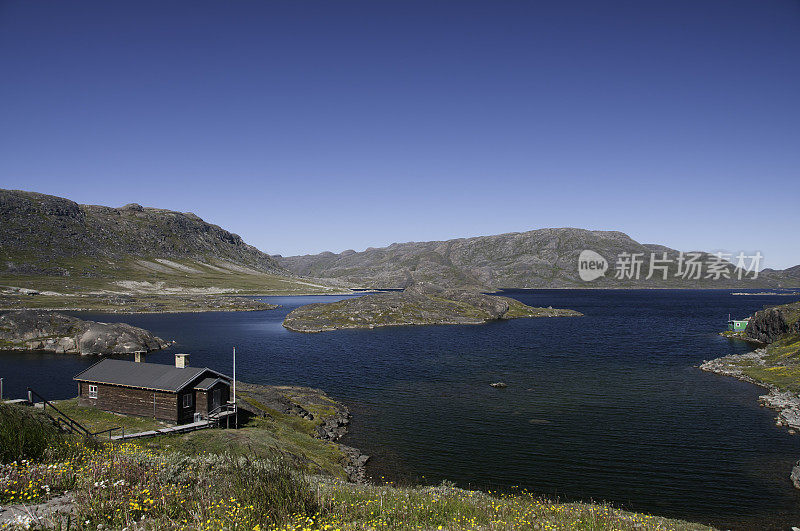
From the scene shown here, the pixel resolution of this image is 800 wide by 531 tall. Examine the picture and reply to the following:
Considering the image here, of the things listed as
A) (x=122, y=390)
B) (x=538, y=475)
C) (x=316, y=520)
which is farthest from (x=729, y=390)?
(x=122, y=390)

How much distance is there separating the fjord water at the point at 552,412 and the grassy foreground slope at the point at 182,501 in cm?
2540

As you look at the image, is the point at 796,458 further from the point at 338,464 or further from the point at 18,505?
the point at 18,505

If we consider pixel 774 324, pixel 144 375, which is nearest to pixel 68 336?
pixel 144 375

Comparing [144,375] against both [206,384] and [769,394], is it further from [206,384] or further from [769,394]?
[769,394]

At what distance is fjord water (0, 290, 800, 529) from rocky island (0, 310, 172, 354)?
7451 mm

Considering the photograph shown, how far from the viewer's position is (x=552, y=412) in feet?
198

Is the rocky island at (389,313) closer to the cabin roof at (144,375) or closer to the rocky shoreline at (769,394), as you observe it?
the rocky shoreline at (769,394)

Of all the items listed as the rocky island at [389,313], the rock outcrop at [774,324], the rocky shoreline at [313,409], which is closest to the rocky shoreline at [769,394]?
the rock outcrop at [774,324]

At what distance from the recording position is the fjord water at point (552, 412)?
4003 centimetres

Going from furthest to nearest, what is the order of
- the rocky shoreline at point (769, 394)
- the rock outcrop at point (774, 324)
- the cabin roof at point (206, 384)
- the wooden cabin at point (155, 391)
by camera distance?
the rock outcrop at point (774, 324) → the rocky shoreline at point (769, 394) → the cabin roof at point (206, 384) → the wooden cabin at point (155, 391)

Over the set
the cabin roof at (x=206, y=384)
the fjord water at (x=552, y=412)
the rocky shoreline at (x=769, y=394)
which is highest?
the cabin roof at (x=206, y=384)

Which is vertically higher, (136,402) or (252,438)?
(136,402)

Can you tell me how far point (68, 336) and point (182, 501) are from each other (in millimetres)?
123354

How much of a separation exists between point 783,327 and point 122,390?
13632 cm
